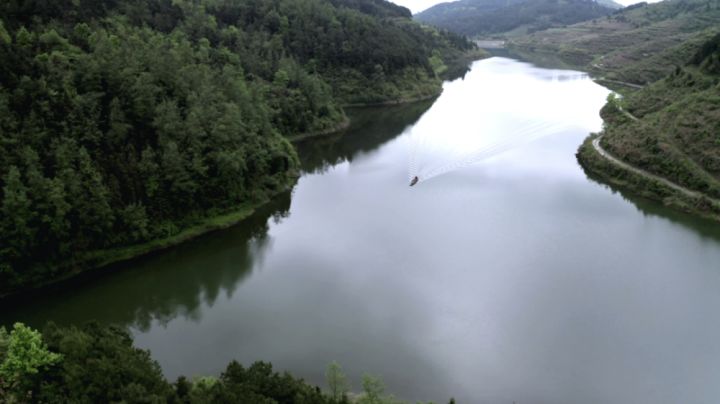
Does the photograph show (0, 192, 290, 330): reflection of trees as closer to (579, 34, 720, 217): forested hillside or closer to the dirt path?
(579, 34, 720, 217): forested hillside

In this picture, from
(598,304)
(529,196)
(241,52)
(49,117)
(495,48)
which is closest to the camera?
(598,304)

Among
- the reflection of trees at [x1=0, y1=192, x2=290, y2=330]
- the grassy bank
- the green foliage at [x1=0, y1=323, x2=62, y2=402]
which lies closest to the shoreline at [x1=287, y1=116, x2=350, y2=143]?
the reflection of trees at [x1=0, y1=192, x2=290, y2=330]

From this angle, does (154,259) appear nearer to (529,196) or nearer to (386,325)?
(386,325)

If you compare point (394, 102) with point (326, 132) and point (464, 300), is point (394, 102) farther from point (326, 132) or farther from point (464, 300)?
point (464, 300)

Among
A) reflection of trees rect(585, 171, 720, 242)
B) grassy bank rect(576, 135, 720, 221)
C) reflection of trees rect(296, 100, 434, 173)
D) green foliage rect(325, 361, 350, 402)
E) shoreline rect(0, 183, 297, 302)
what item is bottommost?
reflection of trees rect(585, 171, 720, 242)

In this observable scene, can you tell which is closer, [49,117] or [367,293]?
[367,293]

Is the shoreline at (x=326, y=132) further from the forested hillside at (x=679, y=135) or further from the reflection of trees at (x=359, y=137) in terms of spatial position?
the forested hillside at (x=679, y=135)

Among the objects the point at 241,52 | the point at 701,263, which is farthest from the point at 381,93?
the point at 701,263
